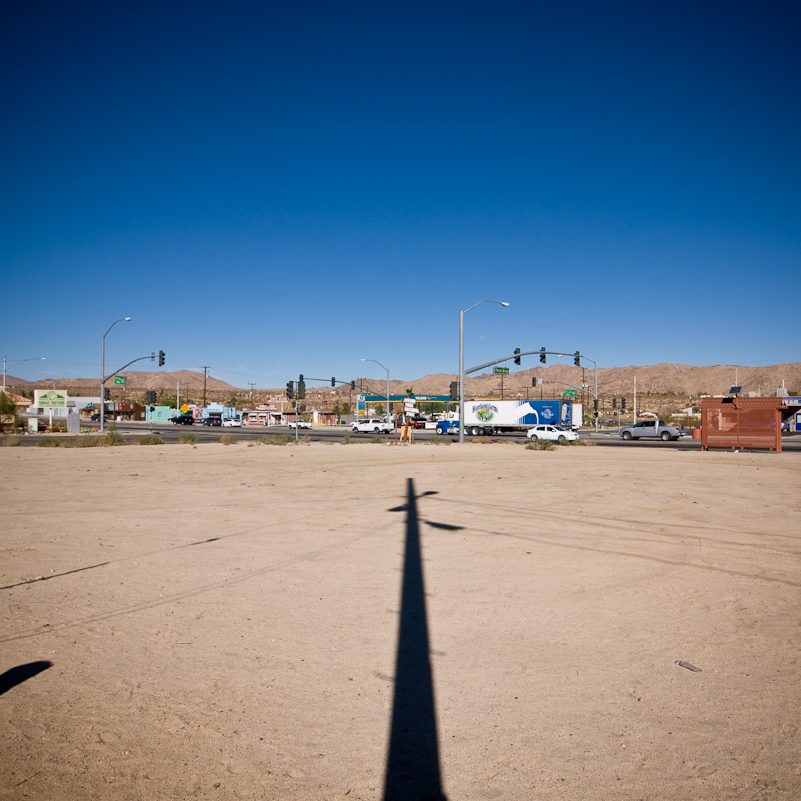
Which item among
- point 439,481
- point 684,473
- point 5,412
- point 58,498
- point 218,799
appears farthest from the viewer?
point 5,412

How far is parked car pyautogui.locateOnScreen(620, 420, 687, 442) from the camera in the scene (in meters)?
51.5

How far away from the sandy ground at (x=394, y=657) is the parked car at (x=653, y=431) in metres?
41.0

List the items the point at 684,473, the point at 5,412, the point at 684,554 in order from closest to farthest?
the point at 684,554, the point at 684,473, the point at 5,412

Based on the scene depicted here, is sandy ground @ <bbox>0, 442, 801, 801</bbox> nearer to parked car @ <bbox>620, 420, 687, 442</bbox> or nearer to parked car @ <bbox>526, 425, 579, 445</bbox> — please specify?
parked car @ <bbox>526, 425, 579, 445</bbox>

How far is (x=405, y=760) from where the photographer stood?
400 centimetres

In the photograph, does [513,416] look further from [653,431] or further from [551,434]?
[653,431]

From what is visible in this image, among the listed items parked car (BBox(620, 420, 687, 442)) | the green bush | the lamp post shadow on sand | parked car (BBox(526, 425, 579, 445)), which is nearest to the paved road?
parked car (BBox(620, 420, 687, 442))

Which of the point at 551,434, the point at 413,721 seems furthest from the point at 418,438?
the point at 413,721

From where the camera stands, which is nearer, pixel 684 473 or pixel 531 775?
pixel 531 775

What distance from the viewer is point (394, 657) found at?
224 inches

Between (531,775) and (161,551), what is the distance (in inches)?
296

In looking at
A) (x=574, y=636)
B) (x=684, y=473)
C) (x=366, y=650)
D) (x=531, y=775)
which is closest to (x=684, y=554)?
(x=574, y=636)

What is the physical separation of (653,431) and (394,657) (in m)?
51.5

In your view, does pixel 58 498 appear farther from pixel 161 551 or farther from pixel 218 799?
pixel 218 799
